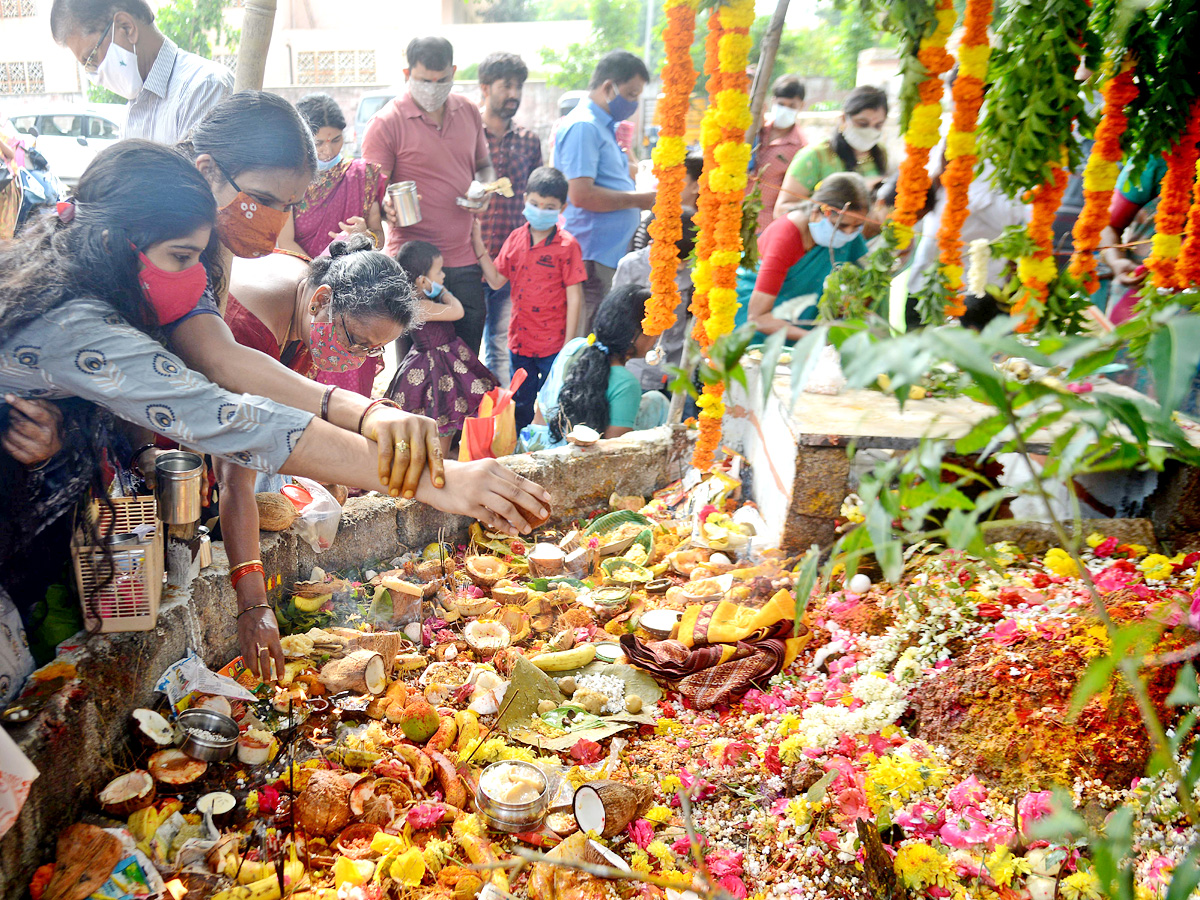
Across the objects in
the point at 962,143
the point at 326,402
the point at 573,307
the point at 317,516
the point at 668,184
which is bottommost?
the point at 317,516

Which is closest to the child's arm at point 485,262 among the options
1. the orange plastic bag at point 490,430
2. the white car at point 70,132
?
the orange plastic bag at point 490,430

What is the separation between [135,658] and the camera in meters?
2.07

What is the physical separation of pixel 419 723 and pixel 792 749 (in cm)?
108

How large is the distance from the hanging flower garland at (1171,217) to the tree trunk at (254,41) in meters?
3.66

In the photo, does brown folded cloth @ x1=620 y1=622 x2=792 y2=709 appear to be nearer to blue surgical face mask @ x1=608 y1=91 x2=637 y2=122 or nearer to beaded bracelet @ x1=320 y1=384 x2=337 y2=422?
beaded bracelet @ x1=320 y1=384 x2=337 y2=422

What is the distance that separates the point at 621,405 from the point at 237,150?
2.49m

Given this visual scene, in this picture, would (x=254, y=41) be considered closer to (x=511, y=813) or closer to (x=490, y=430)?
(x=490, y=430)

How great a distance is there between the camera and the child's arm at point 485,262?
199 inches

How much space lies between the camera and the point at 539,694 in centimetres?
262

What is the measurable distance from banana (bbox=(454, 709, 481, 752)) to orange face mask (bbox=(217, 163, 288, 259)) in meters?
1.49

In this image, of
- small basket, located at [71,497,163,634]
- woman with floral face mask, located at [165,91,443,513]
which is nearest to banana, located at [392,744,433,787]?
small basket, located at [71,497,163,634]

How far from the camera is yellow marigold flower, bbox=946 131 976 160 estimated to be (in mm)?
3529

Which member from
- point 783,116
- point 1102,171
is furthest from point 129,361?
point 783,116

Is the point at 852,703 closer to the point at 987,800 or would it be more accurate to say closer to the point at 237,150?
the point at 987,800
